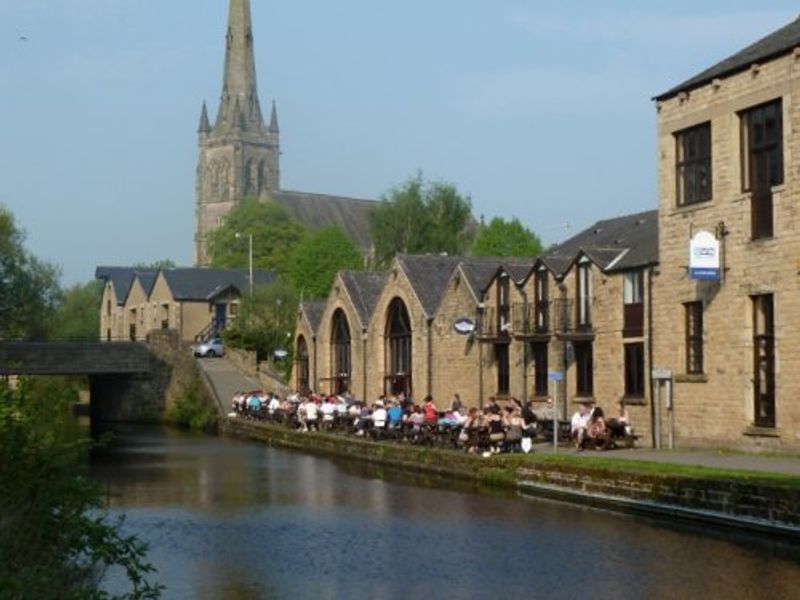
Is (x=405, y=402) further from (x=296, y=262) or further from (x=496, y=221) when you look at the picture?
(x=296, y=262)

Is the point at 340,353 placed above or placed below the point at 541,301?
below

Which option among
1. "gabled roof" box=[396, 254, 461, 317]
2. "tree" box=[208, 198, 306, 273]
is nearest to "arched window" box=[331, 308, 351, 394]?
"gabled roof" box=[396, 254, 461, 317]

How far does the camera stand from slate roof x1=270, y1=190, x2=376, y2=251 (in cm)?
14812

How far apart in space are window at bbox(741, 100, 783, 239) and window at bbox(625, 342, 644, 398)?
237 inches

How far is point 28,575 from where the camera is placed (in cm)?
908

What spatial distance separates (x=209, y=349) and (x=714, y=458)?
5273 cm

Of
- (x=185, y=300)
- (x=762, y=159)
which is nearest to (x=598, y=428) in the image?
(x=762, y=159)

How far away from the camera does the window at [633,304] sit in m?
35.8

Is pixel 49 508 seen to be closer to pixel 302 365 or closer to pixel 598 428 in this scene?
pixel 598 428

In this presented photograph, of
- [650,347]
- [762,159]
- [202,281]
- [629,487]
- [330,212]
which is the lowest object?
[629,487]

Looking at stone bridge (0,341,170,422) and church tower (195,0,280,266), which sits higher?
church tower (195,0,280,266)

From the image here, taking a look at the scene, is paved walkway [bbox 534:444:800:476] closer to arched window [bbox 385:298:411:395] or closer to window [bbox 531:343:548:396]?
window [bbox 531:343:548:396]

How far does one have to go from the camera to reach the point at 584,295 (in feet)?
129

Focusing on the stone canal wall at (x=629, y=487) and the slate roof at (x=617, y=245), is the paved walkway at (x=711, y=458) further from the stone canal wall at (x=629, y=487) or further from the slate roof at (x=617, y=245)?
the slate roof at (x=617, y=245)
